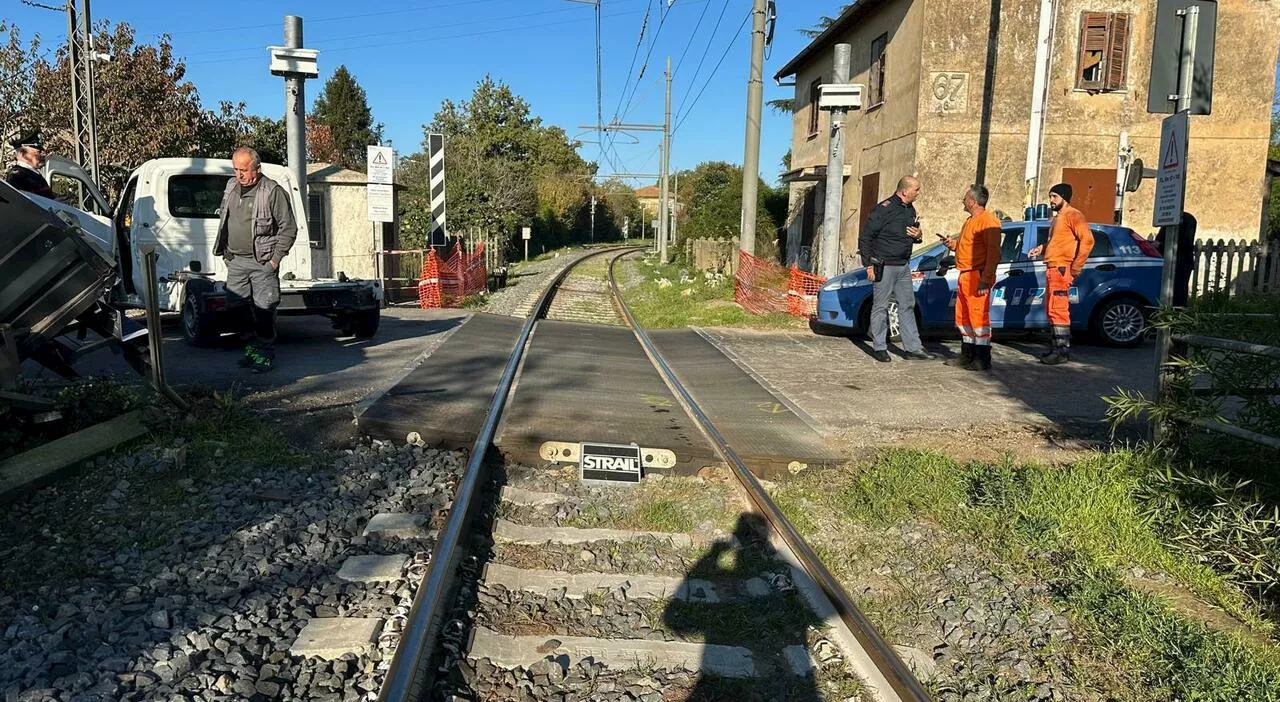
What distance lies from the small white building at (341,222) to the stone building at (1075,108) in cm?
1120

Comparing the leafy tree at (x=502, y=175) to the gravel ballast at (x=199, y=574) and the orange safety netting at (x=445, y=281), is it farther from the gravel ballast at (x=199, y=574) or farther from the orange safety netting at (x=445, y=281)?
the gravel ballast at (x=199, y=574)

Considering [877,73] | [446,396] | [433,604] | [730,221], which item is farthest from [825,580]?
[730,221]

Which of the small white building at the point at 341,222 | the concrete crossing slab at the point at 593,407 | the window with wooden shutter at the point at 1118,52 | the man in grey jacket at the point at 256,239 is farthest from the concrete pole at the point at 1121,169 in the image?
the man in grey jacket at the point at 256,239

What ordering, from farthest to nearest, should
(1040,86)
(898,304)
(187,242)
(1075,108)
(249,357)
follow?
(1075,108) < (1040,86) < (187,242) < (898,304) < (249,357)

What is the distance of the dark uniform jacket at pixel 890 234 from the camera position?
376 inches

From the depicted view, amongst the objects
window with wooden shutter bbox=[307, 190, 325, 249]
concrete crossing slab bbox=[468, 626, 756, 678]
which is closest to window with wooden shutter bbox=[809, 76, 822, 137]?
window with wooden shutter bbox=[307, 190, 325, 249]

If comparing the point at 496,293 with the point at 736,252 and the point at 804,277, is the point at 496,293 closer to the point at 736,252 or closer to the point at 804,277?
the point at 736,252

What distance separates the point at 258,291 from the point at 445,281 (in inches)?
349

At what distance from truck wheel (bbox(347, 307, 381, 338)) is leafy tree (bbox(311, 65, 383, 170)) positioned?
6952cm

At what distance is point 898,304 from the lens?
991 centimetres

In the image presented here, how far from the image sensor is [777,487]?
5297mm

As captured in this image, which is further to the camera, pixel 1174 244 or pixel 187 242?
pixel 187 242

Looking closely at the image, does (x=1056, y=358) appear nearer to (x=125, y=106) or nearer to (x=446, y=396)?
(x=446, y=396)

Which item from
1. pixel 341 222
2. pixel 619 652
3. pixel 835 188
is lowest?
pixel 619 652
